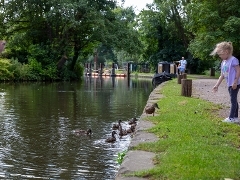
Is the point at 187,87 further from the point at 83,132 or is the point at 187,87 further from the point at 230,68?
the point at 230,68

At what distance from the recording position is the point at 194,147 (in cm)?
650

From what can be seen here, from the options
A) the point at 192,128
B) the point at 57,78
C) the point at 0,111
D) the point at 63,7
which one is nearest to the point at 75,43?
the point at 57,78

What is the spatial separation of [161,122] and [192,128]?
3.79 ft

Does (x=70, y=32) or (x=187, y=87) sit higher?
(x=70, y=32)

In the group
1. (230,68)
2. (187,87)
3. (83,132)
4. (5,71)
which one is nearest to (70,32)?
(5,71)

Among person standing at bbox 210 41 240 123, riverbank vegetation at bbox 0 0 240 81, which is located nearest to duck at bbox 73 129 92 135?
person standing at bbox 210 41 240 123

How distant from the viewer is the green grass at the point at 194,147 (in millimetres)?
5285

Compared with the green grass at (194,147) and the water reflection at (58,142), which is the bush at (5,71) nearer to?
the water reflection at (58,142)

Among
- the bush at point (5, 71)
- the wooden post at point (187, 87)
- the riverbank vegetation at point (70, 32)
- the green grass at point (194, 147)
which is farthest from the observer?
the bush at point (5, 71)

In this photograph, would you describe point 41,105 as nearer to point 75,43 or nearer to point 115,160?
point 115,160

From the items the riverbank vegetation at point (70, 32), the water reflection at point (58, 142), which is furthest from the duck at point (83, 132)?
the riverbank vegetation at point (70, 32)

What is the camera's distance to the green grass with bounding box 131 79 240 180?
17.3 feet

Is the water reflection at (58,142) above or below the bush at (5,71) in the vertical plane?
below

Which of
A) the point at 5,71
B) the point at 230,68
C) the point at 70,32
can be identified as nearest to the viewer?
the point at 230,68
